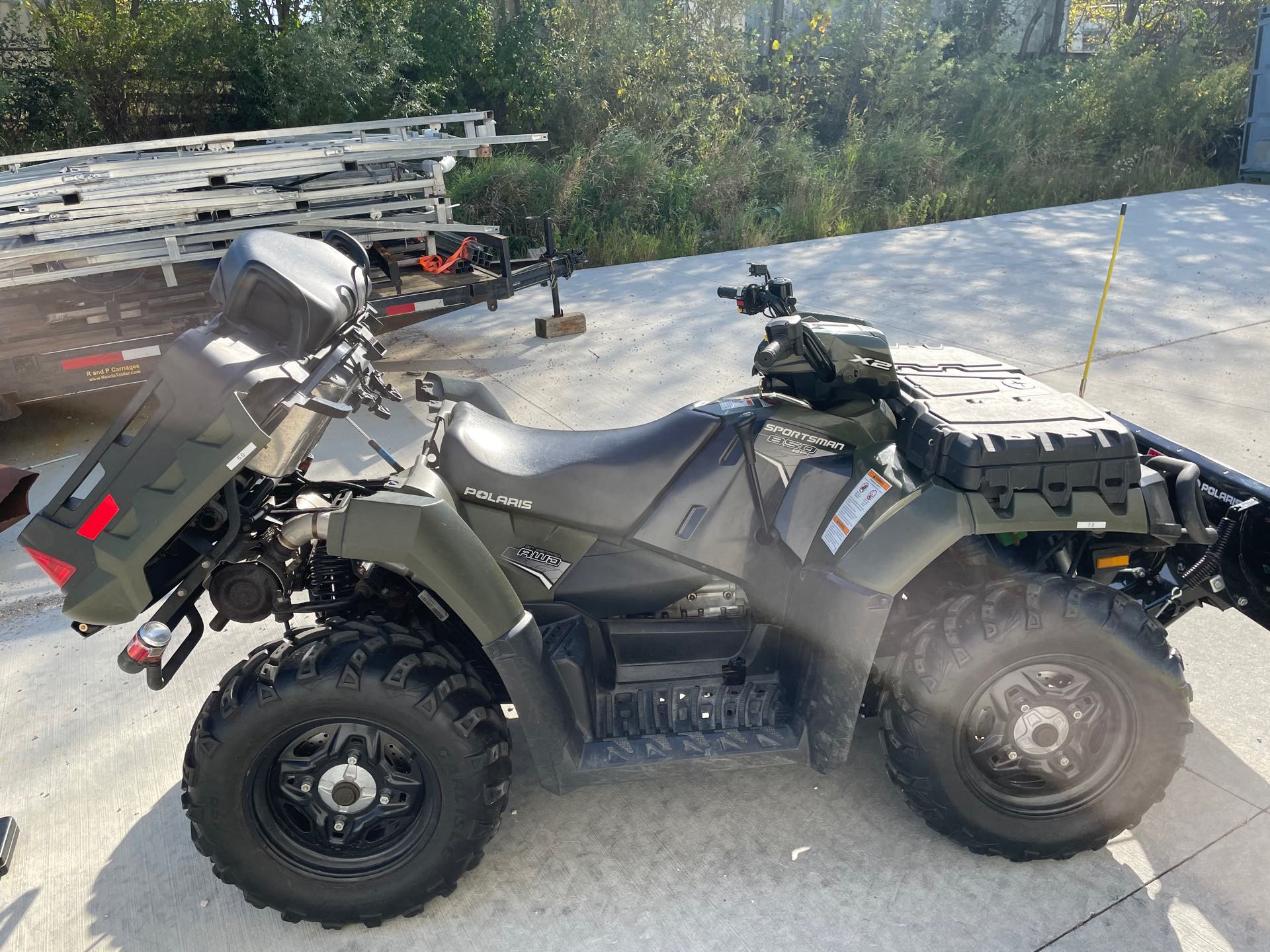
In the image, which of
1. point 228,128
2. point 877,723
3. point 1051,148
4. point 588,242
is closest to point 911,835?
point 877,723

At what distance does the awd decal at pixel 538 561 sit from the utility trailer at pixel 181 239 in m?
4.14

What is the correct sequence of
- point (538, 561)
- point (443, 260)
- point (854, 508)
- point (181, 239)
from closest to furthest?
point (854, 508), point (538, 561), point (181, 239), point (443, 260)

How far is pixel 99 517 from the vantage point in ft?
7.36

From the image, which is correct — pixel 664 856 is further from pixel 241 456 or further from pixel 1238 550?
pixel 1238 550

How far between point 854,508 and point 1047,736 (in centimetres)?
82

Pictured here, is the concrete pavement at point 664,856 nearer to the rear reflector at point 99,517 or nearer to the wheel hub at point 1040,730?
the wheel hub at point 1040,730

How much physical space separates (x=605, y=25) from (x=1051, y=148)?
7211 millimetres

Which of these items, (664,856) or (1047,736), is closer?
(1047,736)

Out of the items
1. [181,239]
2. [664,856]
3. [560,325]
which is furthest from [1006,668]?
[181,239]

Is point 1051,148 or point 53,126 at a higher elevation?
point 53,126

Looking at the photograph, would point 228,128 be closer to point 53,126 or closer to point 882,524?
point 53,126

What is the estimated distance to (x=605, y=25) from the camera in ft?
49.5

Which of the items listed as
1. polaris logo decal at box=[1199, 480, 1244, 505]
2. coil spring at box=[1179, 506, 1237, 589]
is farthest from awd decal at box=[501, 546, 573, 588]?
polaris logo decal at box=[1199, 480, 1244, 505]

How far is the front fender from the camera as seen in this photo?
2303mm
